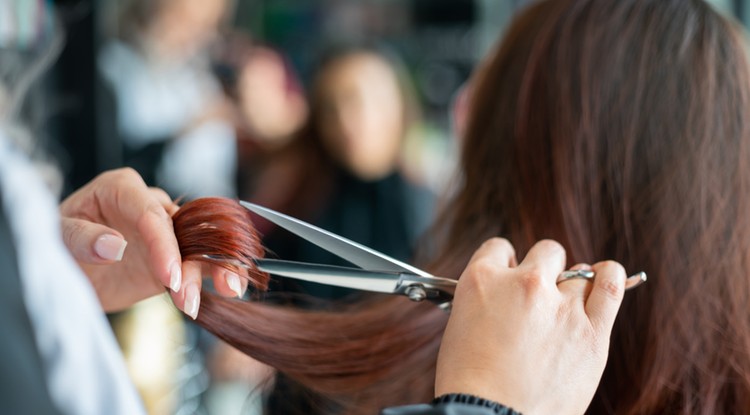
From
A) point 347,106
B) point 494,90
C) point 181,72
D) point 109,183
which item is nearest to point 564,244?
point 494,90

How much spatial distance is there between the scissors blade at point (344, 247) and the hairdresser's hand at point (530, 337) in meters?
0.06

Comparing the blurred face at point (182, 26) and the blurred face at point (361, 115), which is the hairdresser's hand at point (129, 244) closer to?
the blurred face at point (361, 115)

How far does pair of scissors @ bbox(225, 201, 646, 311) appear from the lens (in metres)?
0.70

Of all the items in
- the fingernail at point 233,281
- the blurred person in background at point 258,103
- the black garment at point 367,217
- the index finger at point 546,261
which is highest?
the index finger at point 546,261

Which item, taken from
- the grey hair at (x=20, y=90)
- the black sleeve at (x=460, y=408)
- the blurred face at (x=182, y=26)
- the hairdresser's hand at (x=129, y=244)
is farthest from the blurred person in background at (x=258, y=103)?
the black sleeve at (x=460, y=408)

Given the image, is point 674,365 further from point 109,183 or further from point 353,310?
point 109,183

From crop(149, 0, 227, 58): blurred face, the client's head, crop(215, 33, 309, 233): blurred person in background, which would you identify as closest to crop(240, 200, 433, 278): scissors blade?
the client's head

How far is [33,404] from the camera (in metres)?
0.43

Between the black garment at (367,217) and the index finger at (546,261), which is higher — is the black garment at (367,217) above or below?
below

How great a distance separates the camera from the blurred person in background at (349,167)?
2441 millimetres

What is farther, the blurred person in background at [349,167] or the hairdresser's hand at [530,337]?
the blurred person in background at [349,167]

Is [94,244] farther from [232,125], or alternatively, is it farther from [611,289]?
→ [232,125]

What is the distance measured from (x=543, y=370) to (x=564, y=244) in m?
0.31

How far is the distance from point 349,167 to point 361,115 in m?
0.16
